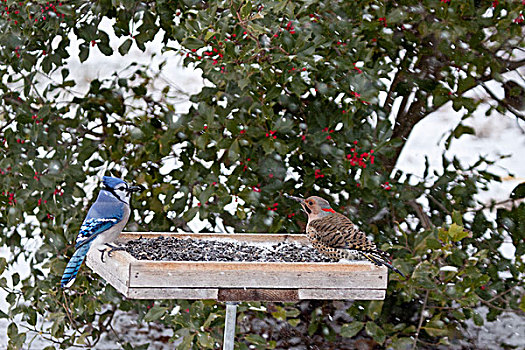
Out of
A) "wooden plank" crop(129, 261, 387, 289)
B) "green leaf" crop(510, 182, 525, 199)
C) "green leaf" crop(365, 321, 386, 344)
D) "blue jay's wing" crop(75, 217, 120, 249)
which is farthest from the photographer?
"green leaf" crop(510, 182, 525, 199)

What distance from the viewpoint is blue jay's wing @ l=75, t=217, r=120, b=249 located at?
1615mm

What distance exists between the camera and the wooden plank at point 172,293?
1477mm

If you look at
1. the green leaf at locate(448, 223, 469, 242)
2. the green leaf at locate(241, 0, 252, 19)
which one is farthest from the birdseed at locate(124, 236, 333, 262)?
the green leaf at locate(241, 0, 252, 19)

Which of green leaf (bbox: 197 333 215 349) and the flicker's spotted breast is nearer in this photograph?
the flicker's spotted breast

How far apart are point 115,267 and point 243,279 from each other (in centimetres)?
29

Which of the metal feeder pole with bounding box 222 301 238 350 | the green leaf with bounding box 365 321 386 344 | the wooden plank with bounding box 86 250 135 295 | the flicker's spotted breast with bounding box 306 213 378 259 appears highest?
the flicker's spotted breast with bounding box 306 213 378 259

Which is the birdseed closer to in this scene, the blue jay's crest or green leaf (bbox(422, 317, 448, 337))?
the blue jay's crest

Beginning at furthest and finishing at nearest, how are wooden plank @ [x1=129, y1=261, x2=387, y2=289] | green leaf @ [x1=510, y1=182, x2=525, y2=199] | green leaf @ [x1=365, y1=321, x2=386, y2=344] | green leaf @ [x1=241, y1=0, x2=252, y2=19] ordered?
green leaf @ [x1=510, y1=182, x2=525, y2=199], green leaf @ [x1=365, y1=321, x2=386, y2=344], green leaf @ [x1=241, y1=0, x2=252, y2=19], wooden plank @ [x1=129, y1=261, x2=387, y2=289]

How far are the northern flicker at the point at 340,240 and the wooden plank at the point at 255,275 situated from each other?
0.04 metres

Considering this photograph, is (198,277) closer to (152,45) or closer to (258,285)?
(258,285)

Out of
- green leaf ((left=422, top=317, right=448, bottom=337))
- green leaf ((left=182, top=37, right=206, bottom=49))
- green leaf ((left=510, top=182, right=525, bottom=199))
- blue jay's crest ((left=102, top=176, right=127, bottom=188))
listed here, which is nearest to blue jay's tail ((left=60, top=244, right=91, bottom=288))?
blue jay's crest ((left=102, top=176, right=127, bottom=188))

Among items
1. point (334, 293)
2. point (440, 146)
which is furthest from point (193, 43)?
point (440, 146)

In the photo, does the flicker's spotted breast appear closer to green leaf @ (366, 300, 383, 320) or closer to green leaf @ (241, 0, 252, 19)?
green leaf @ (241, 0, 252, 19)

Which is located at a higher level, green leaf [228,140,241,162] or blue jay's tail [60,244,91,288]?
green leaf [228,140,241,162]
